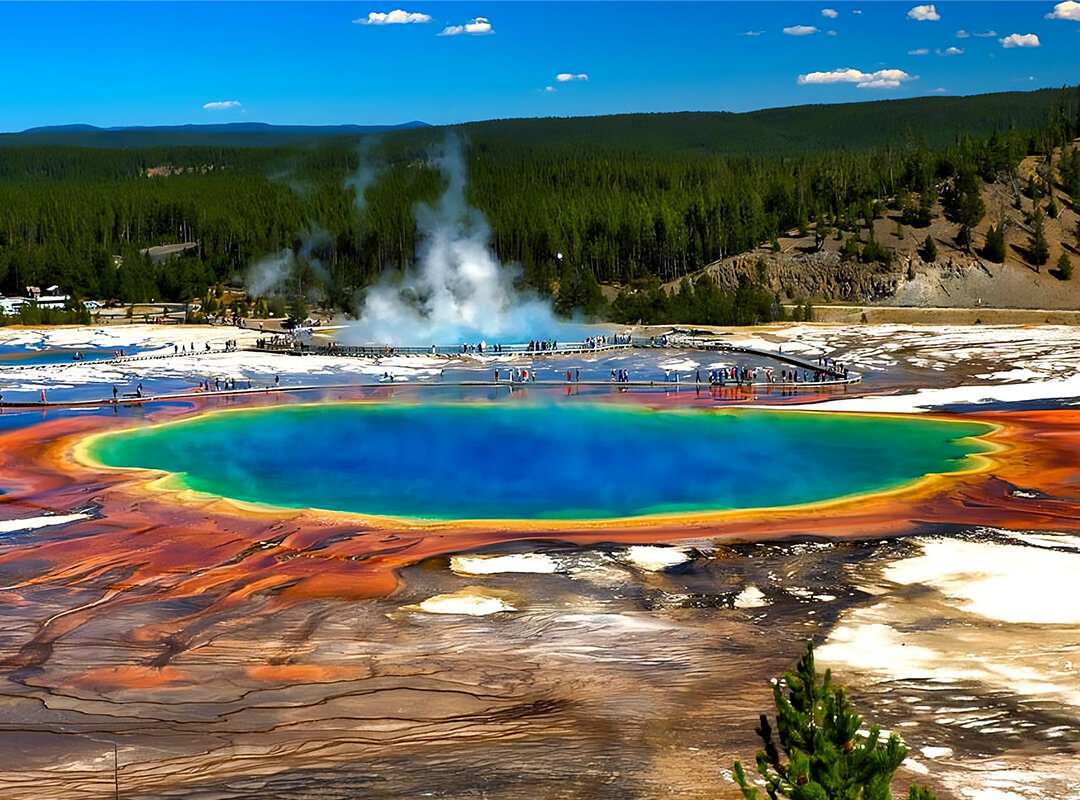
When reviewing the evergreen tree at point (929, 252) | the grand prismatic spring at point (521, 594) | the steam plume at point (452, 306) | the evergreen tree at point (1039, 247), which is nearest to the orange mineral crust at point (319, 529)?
the grand prismatic spring at point (521, 594)

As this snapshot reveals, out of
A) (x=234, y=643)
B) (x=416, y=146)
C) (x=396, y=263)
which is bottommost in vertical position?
(x=234, y=643)

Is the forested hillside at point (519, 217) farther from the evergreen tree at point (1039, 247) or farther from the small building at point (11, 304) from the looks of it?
the small building at point (11, 304)

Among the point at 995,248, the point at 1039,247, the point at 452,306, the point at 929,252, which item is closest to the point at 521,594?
the point at 452,306

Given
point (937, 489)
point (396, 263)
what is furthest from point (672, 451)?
point (396, 263)

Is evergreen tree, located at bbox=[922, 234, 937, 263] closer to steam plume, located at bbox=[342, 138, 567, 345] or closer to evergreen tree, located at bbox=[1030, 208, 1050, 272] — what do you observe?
evergreen tree, located at bbox=[1030, 208, 1050, 272]

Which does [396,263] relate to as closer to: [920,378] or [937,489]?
[920,378]

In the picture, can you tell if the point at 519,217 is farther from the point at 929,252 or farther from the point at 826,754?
the point at 826,754
